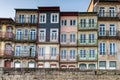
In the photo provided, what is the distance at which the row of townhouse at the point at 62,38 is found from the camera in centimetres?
6244

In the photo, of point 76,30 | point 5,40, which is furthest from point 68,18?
point 5,40

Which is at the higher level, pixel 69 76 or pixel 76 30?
pixel 76 30

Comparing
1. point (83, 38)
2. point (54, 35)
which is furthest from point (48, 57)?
point (83, 38)

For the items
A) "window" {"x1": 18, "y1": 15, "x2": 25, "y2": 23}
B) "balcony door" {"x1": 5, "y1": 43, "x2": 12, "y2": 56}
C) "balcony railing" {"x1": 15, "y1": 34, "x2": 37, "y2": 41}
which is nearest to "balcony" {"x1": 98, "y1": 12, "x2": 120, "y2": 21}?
"balcony railing" {"x1": 15, "y1": 34, "x2": 37, "y2": 41}

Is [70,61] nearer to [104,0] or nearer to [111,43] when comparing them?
[111,43]

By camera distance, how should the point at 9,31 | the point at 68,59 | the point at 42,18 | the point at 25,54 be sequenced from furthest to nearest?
the point at 9,31 → the point at 42,18 → the point at 25,54 → the point at 68,59

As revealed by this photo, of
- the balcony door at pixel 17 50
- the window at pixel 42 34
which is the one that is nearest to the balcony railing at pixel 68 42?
the window at pixel 42 34

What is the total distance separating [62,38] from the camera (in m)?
63.8

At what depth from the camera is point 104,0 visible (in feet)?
213

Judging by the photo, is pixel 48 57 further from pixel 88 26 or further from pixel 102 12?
pixel 102 12

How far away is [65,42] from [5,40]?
916 centimetres

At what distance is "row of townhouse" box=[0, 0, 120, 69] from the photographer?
205 ft

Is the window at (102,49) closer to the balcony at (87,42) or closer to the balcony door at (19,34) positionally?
the balcony at (87,42)

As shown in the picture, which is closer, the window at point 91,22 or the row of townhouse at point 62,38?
the row of townhouse at point 62,38
